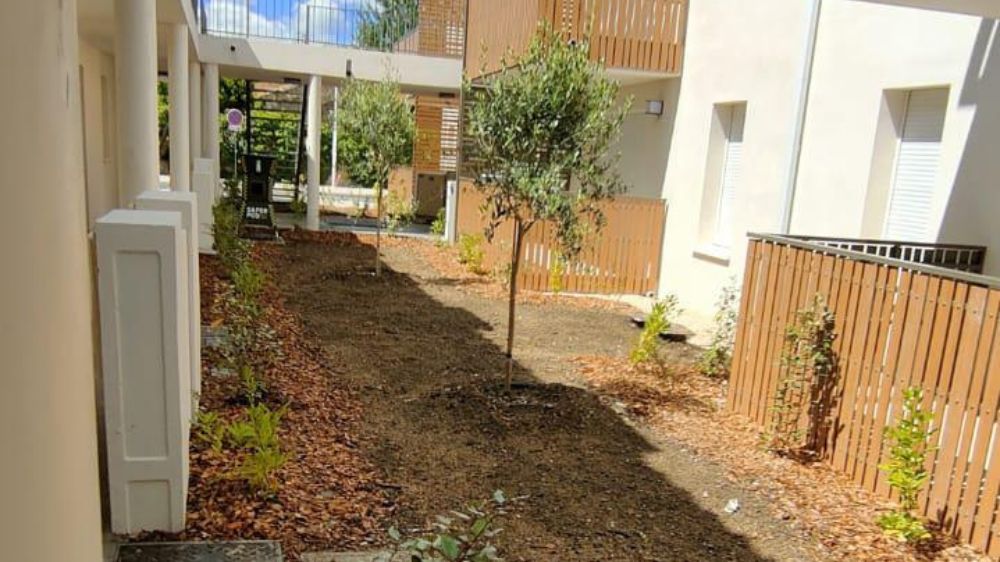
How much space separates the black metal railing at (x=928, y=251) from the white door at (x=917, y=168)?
2.01 feet

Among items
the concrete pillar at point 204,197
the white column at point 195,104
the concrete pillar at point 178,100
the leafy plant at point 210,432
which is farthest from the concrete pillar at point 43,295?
the white column at point 195,104

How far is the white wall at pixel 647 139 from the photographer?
38.8ft

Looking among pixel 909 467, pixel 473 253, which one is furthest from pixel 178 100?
pixel 909 467

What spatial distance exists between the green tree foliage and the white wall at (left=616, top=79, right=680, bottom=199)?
7344mm

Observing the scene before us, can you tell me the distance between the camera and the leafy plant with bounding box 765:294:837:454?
5320mm

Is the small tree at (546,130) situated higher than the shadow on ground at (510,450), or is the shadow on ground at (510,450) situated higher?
the small tree at (546,130)

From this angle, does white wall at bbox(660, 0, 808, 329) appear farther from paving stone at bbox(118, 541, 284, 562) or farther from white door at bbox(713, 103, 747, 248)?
paving stone at bbox(118, 541, 284, 562)

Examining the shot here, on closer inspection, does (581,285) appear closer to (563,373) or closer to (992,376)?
(563,373)

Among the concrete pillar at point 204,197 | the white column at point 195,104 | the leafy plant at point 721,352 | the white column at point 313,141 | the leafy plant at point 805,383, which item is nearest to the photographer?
the leafy plant at point 805,383

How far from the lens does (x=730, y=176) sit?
34.1 ft

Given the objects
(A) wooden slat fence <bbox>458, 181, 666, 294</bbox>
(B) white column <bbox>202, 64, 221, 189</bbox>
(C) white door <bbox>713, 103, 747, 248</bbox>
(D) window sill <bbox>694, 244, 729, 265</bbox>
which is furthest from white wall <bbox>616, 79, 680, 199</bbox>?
(B) white column <bbox>202, 64, 221, 189</bbox>

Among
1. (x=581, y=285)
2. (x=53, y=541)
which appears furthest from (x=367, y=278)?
(x=53, y=541)

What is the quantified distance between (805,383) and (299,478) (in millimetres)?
3725

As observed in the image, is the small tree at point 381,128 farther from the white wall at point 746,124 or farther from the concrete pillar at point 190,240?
the concrete pillar at point 190,240
